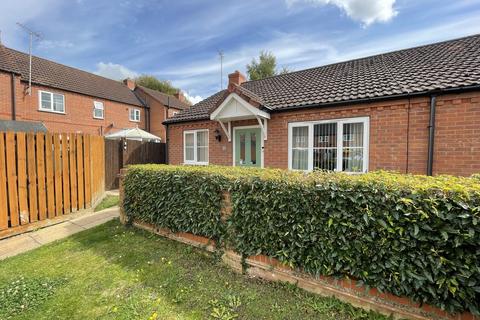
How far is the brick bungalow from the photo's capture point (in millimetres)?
14023

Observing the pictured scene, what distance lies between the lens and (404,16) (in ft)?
25.7

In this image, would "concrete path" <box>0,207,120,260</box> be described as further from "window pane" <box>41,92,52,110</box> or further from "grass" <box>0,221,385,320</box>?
"window pane" <box>41,92,52,110</box>

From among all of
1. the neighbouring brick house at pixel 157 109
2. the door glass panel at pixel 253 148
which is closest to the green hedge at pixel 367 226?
the door glass panel at pixel 253 148

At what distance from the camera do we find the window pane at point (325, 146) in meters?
7.48

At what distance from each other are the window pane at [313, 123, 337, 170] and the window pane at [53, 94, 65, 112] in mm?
19254

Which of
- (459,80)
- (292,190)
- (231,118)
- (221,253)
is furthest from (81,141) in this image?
(459,80)

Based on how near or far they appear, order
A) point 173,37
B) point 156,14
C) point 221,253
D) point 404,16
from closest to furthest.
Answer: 1. point 221,253
2. point 404,16
3. point 156,14
4. point 173,37

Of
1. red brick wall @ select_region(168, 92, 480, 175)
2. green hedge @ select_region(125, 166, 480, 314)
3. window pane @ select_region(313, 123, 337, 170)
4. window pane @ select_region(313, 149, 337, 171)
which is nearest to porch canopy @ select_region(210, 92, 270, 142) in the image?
red brick wall @ select_region(168, 92, 480, 175)

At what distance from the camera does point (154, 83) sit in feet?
126

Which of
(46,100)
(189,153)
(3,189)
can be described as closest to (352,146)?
(189,153)

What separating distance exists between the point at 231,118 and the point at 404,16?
23.5 ft

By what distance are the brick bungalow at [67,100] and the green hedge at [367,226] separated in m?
17.6

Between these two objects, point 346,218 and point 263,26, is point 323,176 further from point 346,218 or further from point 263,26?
point 263,26

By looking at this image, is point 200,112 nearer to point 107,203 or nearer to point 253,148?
point 253,148
